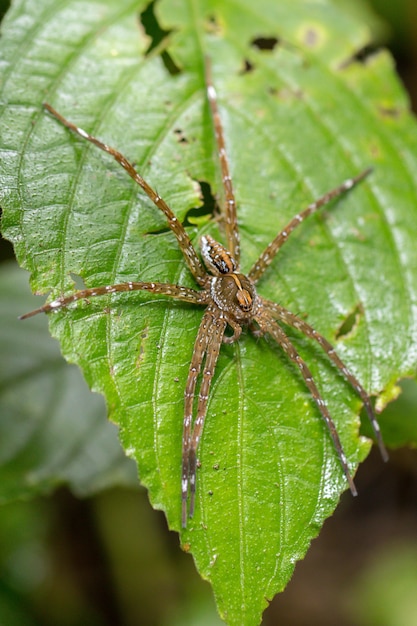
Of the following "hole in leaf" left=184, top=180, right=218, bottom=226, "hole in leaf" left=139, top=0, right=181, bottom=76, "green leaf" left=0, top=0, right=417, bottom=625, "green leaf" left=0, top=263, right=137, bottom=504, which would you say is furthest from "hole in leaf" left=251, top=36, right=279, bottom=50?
"green leaf" left=0, top=263, right=137, bottom=504

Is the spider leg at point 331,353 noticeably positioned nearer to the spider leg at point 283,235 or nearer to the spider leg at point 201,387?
the spider leg at point 283,235

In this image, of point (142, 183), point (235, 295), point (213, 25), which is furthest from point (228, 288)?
point (213, 25)

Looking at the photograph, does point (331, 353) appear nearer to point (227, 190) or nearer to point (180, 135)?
point (227, 190)

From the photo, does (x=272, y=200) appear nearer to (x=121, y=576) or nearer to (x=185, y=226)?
(x=185, y=226)

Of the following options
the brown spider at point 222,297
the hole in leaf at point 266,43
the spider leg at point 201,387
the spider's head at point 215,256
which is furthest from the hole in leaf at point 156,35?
the spider leg at point 201,387

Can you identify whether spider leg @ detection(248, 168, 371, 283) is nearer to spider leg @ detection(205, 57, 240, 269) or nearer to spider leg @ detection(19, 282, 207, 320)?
spider leg @ detection(205, 57, 240, 269)
